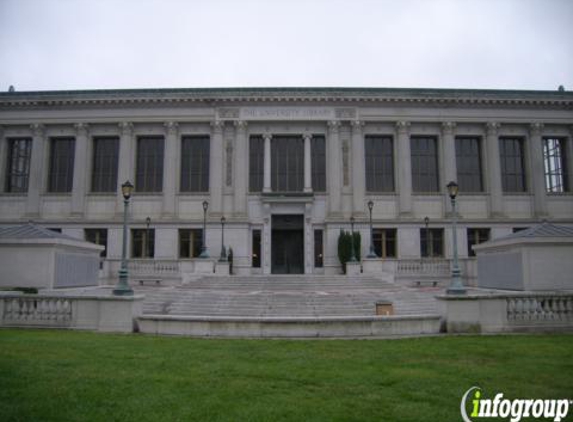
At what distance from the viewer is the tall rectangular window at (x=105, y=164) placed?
134 ft

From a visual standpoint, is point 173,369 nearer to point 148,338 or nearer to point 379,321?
point 148,338

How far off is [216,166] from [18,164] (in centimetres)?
1921

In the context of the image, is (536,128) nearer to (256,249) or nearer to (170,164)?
(256,249)

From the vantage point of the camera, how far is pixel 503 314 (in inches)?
576

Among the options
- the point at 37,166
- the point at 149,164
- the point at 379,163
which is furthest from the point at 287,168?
the point at 37,166

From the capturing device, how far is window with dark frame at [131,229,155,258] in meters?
39.1

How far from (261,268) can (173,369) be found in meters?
29.6

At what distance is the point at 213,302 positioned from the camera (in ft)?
63.8

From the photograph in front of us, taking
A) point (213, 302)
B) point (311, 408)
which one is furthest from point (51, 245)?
point (311, 408)

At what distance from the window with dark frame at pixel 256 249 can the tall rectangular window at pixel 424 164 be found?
48.7 ft

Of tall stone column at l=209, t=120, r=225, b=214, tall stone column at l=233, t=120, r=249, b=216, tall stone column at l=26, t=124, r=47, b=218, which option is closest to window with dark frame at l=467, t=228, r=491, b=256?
tall stone column at l=233, t=120, r=249, b=216

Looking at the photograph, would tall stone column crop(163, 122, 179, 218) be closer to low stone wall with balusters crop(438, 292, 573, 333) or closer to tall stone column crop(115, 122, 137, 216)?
tall stone column crop(115, 122, 137, 216)

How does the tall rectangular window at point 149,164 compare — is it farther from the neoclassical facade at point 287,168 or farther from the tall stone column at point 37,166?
the tall stone column at point 37,166

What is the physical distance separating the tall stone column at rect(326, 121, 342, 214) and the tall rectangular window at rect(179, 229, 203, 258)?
40.3ft
